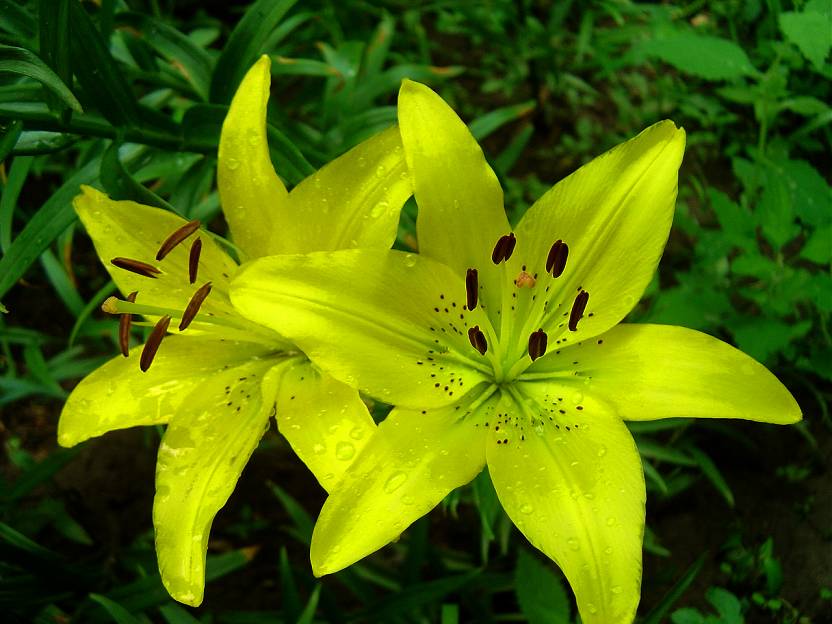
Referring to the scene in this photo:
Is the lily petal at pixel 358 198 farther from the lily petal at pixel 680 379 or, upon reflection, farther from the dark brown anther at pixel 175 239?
the lily petal at pixel 680 379

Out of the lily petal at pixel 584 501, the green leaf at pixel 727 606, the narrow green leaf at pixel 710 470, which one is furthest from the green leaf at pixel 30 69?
the narrow green leaf at pixel 710 470

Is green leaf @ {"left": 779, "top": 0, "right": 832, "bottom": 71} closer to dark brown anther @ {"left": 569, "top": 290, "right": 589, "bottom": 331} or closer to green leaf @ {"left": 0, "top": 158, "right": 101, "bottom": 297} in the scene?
dark brown anther @ {"left": 569, "top": 290, "right": 589, "bottom": 331}

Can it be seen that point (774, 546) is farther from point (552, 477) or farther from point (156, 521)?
point (156, 521)

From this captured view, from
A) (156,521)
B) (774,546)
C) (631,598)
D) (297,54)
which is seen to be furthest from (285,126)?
(774,546)

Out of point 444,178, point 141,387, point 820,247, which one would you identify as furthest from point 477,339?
point 820,247

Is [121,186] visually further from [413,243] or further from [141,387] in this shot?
[413,243]

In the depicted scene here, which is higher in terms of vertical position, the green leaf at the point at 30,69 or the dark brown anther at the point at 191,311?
the green leaf at the point at 30,69
